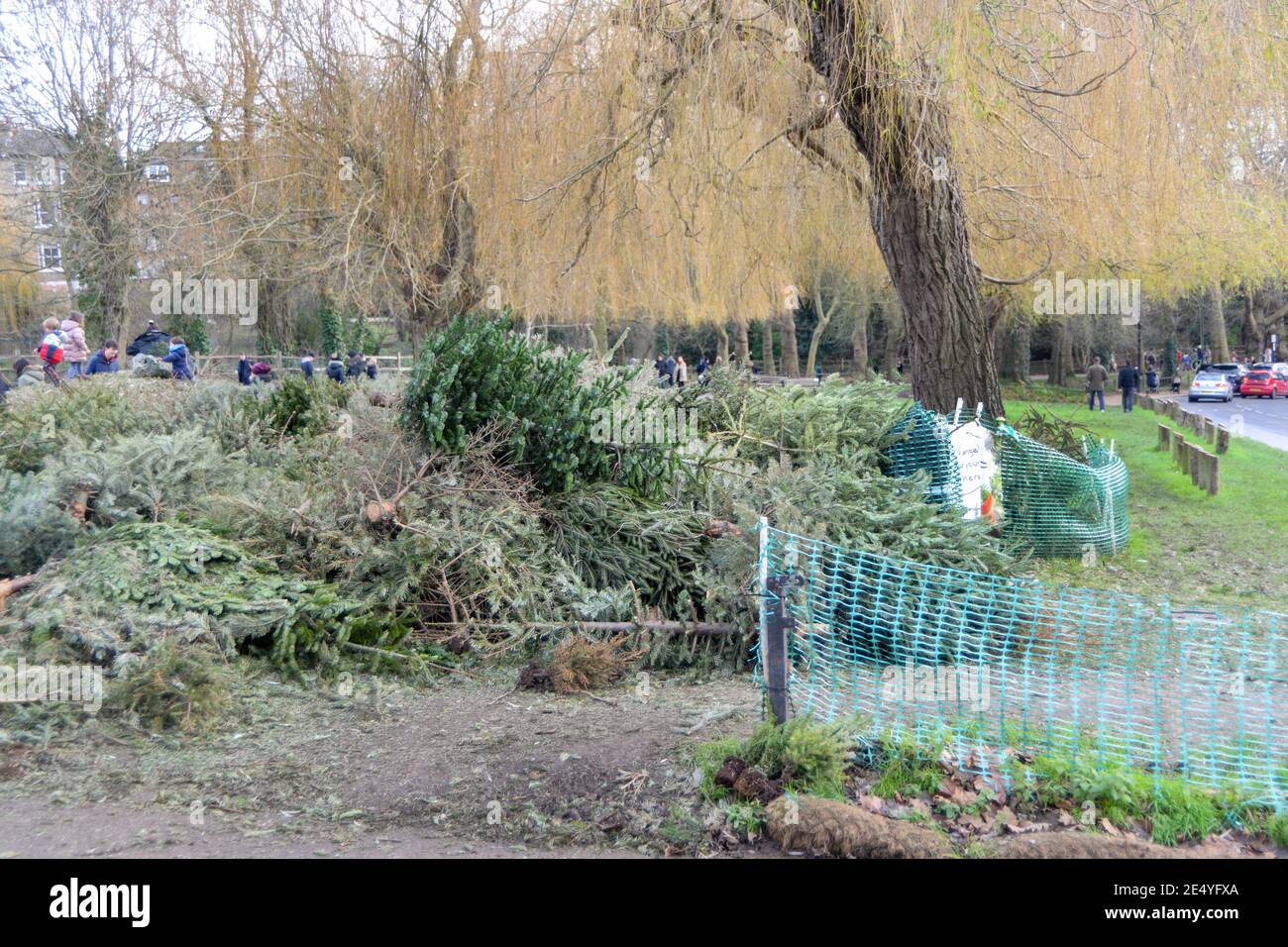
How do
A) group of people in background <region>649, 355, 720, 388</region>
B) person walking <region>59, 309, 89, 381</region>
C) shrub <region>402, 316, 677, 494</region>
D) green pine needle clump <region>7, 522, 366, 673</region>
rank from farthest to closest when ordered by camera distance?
1. person walking <region>59, 309, 89, 381</region>
2. group of people in background <region>649, 355, 720, 388</region>
3. shrub <region>402, 316, 677, 494</region>
4. green pine needle clump <region>7, 522, 366, 673</region>

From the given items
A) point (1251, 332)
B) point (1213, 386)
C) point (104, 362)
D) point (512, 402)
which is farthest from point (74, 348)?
point (1251, 332)

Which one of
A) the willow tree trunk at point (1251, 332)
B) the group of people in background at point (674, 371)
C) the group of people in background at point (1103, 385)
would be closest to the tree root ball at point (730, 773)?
the group of people in background at point (674, 371)

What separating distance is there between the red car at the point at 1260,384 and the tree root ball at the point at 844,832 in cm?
4728

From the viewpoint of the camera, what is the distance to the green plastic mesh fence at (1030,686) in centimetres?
491

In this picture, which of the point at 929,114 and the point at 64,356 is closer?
the point at 929,114

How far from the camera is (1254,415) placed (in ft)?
117

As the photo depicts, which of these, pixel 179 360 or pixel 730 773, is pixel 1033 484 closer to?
pixel 730 773

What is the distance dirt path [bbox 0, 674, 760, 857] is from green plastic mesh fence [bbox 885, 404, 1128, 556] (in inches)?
190

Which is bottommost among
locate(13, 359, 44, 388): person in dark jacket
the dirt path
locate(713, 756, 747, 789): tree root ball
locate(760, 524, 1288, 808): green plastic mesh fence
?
the dirt path

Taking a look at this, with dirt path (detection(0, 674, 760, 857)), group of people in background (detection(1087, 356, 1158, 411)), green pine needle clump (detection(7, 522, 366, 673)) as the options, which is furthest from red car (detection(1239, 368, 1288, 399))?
green pine needle clump (detection(7, 522, 366, 673))

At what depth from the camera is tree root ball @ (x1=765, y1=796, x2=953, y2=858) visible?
4227 mm

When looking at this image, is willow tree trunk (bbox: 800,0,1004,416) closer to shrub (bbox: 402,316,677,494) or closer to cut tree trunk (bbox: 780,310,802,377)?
shrub (bbox: 402,316,677,494)

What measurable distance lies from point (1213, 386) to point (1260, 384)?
3870 mm

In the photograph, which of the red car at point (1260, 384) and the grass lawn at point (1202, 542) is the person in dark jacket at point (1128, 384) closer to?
the red car at point (1260, 384)
